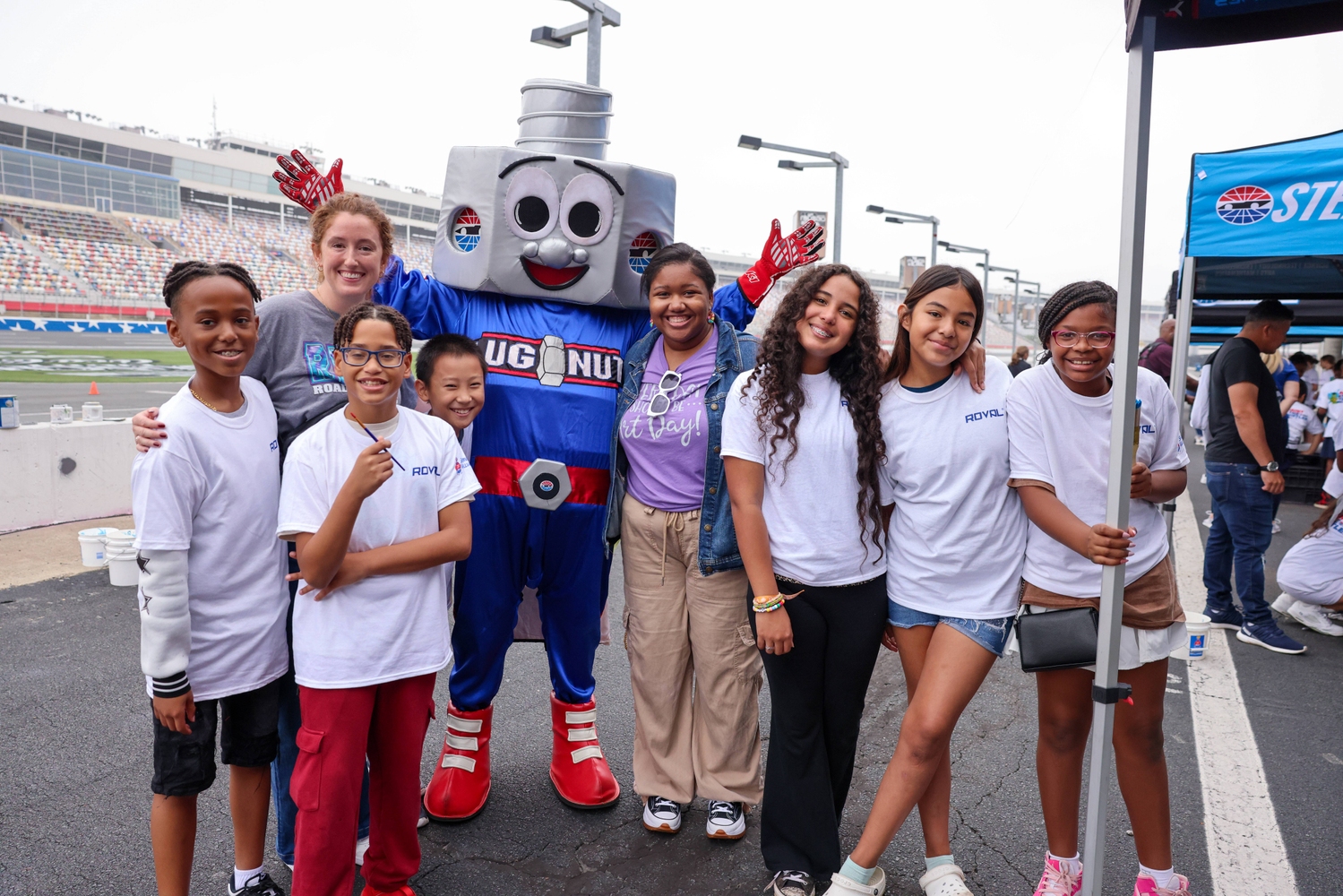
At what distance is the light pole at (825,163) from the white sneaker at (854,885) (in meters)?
12.3

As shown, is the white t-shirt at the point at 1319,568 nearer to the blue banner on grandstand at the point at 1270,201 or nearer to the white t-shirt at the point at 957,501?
the blue banner on grandstand at the point at 1270,201

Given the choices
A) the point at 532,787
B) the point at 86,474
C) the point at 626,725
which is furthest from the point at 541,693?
the point at 86,474

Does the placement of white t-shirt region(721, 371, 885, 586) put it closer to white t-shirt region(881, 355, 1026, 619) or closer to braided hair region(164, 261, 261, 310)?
Result: white t-shirt region(881, 355, 1026, 619)

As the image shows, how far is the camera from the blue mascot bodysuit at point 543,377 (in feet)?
10.1

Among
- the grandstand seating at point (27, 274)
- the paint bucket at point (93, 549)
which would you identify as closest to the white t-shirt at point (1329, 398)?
the paint bucket at point (93, 549)

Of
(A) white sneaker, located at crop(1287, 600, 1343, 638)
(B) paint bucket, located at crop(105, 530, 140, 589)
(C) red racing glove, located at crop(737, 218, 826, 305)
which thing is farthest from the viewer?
(B) paint bucket, located at crop(105, 530, 140, 589)

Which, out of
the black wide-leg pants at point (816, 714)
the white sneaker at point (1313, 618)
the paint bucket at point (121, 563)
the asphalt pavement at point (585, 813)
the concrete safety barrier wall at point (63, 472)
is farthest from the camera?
the concrete safety barrier wall at point (63, 472)

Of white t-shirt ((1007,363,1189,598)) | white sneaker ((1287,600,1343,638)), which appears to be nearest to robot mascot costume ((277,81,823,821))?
white t-shirt ((1007,363,1189,598))

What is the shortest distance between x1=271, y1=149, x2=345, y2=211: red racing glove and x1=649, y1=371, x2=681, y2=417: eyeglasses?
128 centimetres

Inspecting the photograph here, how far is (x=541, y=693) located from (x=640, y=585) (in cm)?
143

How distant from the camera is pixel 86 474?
272 inches

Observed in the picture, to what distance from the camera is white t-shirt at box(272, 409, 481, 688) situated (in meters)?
2.18

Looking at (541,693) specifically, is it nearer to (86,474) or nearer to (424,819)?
(424,819)

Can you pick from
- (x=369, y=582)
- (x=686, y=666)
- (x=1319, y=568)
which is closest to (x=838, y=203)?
(x=1319, y=568)
